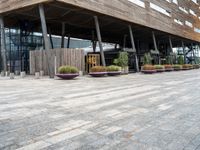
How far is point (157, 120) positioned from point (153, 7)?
34032mm

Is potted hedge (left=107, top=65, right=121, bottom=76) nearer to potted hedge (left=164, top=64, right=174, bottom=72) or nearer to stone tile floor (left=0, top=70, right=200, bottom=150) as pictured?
potted hedge (left=164, top=64, right=174, bottom=72)

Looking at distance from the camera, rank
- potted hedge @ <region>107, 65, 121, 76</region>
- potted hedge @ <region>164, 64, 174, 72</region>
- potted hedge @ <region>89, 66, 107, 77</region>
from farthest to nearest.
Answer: potted hedge @ <region>164, 64, 174, 72</region>
potted hedge @ <region>107, 65, 121, 76</region>
potted hedge @ <region>89, 66, 107, 77</region>

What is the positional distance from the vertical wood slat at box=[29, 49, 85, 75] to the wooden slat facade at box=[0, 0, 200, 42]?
435 centimetres

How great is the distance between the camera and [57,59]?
2309 centimetres

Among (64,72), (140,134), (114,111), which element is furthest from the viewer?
(64,72)

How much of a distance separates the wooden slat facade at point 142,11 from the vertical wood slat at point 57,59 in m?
4.35

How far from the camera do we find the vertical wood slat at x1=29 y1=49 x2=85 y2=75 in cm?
2298

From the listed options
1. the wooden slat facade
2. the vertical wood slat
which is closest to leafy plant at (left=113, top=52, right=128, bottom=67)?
the wooden slat facade

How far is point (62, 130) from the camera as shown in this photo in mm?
4719

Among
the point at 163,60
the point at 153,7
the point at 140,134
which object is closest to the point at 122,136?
the point at 140,134

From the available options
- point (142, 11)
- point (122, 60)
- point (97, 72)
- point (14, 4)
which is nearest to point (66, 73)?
point (97, 72)

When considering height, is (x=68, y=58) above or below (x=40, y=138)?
above

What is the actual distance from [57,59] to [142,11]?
52.5ft

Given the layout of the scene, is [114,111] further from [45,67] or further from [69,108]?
[45,67]
